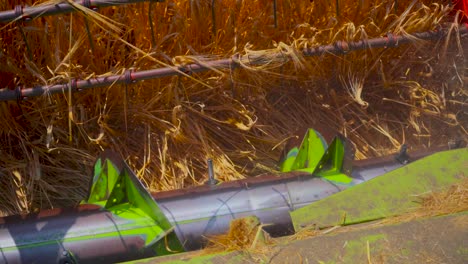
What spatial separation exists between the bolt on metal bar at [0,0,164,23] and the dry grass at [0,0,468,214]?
1.4 inches

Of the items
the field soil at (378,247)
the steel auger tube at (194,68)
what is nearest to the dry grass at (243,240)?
the field soil at (378,247)

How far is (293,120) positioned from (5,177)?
930 millimetres

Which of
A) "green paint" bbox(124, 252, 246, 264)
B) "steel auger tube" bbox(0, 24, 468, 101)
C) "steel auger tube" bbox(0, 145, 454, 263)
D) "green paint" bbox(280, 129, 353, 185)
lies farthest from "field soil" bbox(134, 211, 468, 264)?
"steel auger tube" bbox(0, 24, 468, 101)

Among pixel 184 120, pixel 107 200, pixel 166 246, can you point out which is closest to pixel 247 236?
pixel 166 246

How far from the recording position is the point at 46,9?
5.39ft

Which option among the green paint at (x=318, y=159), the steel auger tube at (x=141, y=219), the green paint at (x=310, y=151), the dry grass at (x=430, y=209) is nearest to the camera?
the dry grass at (x=430, y=209)

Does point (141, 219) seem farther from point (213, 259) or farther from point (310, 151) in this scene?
point (310, 151)

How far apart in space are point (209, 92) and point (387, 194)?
2.53ft

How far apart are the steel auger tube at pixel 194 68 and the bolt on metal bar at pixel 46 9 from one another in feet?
0.65

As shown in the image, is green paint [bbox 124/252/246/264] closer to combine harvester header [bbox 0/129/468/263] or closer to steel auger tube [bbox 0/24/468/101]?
combine harvester header [bbox 0/129/468/263]

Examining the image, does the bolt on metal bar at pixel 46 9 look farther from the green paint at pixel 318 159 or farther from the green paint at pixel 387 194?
the green paint at pixel 387 194

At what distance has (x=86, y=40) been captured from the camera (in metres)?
1.81

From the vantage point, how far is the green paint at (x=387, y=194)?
4.42ft

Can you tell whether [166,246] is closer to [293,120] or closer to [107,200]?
[107,200]
